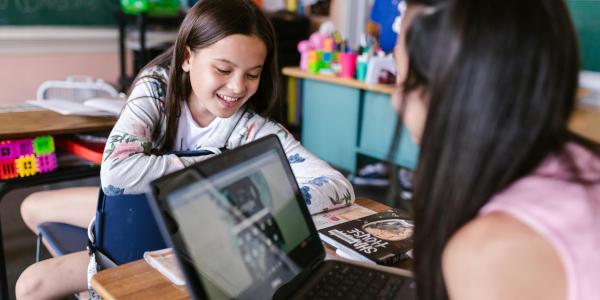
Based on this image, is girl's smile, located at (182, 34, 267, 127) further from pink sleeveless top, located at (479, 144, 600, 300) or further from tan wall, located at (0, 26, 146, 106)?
tan wall, located at (0, 26, 146, 106)

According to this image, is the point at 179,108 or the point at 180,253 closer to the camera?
the point at 180,253

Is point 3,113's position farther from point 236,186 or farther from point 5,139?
point 236,186

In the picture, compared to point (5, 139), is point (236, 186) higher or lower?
higher

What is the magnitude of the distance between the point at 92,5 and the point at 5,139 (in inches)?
114

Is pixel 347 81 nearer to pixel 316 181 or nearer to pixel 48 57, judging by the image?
pixel 316 181

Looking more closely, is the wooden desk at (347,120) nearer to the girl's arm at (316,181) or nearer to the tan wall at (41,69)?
the girl's arm at (316,181)

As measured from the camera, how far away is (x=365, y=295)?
78 centimetres

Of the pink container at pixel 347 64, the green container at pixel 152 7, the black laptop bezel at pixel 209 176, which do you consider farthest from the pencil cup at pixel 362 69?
the black laptop bezel at pixel 209 176

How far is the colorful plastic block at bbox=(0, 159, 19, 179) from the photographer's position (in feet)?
4.97

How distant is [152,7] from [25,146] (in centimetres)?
289

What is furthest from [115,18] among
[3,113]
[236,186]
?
[236,186]

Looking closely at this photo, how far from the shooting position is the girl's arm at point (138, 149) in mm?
1158

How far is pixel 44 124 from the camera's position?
1622mm

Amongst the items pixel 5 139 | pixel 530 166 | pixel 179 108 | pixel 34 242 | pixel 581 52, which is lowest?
pixel 34 242
